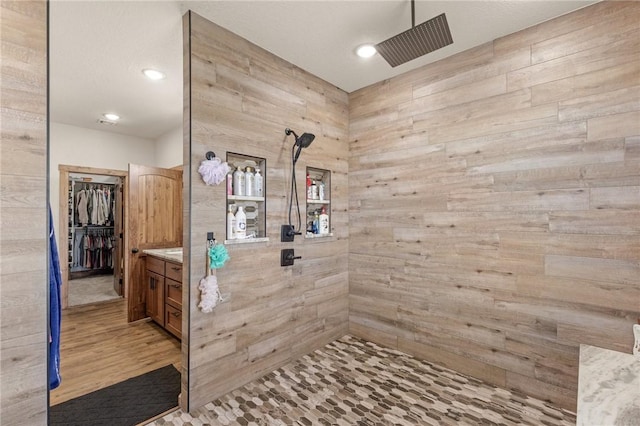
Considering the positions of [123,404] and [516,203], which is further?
[516,203]

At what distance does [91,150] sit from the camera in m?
4.64

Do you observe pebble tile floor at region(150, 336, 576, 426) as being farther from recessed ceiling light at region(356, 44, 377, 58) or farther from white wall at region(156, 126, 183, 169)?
white wall at region(156, 126, 183, 169)

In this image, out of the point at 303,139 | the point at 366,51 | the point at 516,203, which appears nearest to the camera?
the point at 516,203

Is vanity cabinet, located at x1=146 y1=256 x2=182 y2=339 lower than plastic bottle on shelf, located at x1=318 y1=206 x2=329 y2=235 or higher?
lower

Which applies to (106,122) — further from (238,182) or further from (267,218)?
(267,218)

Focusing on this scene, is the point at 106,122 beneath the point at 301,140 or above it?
above

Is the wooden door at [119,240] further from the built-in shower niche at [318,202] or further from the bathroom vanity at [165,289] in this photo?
the built-in shower niche at [318,202]

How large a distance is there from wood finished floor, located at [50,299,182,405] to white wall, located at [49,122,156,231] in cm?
174

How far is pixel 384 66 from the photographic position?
2.73 m

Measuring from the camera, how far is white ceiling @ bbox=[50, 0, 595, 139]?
1967 millimetres

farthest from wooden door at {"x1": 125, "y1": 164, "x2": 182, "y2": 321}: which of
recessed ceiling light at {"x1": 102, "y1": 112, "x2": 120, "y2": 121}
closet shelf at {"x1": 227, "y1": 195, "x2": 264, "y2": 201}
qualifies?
closet shelf at {"x1": 227, "y1": 195, "x2": 264, "y2": 201}

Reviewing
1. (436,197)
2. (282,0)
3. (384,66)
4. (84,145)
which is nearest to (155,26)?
(282,0)

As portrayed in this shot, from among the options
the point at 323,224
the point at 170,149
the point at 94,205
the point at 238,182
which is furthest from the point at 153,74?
the point at 94,205

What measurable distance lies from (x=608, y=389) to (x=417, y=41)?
194cm
